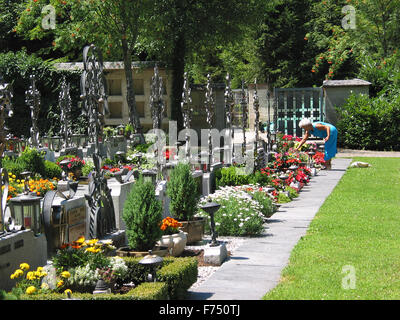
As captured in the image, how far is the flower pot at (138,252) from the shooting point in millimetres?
8555

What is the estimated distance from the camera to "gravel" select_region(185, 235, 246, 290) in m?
8.73

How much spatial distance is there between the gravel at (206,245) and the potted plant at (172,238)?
59cm

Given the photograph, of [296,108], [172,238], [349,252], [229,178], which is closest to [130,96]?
[296,108]

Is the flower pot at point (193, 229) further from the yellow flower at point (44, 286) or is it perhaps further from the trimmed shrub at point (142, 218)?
the yellow flower at point (44, 286)

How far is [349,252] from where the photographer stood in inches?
380

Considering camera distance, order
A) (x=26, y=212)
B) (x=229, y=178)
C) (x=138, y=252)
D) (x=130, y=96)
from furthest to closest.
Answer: (x=130, y=96)
(x=229, y=178)
(x=26, y=212)
(x=138, y=252)

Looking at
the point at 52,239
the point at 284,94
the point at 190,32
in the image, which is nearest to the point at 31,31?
the point at 190,32

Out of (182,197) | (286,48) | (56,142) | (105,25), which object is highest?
(286,48)

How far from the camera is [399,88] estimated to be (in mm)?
29938

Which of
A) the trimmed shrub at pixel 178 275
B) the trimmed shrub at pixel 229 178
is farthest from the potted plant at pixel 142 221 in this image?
the trimmed shrub at pixel 229 178

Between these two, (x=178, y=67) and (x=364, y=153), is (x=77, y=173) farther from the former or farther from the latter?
(x=364, y=153)

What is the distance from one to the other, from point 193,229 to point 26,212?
11.2 ft
